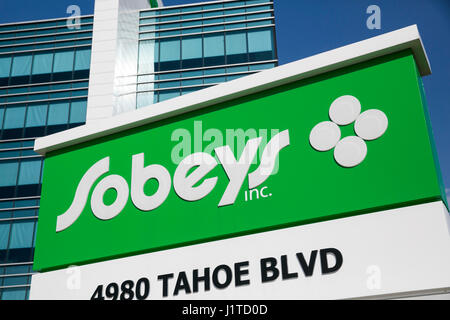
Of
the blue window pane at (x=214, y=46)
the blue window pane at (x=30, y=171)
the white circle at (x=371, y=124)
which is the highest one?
the blue window pane at (x=214, y=46)

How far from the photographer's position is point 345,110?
461cm

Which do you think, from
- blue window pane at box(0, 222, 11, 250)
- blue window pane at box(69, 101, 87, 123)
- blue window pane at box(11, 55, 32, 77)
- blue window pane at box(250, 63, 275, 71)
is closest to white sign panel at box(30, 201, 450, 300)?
blue window pane at box(0, 222, 11, 250)

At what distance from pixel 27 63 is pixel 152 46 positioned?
8510mm

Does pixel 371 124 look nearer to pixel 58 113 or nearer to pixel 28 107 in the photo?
pixel 58 113

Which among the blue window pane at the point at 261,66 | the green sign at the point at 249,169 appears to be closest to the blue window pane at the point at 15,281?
the blue window pane at the point at 261,66

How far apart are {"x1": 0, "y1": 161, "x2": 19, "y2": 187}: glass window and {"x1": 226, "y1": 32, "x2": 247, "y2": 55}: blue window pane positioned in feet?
50.4

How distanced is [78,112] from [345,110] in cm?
2693

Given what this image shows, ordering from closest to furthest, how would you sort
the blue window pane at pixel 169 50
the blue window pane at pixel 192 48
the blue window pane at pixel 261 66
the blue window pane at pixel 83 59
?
the blue window pane at pixel 261 66 → the blue window pane at pixel 83 59 → the blue window pane at pixel 192 48 → the blue window pane at pixel 169 50

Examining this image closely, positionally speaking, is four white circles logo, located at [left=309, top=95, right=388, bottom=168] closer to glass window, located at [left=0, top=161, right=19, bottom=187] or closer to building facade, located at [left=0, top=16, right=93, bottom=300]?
building facade, located at [left=0, top=16, right=93, bottom=300]

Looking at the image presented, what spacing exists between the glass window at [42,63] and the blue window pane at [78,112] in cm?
336

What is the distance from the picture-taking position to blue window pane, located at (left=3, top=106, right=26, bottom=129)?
29.6 meters

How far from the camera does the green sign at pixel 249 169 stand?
4277 mm

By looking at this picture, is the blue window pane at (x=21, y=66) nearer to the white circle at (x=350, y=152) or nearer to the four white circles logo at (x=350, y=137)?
the four white circles logo at (x=350, y=137)
